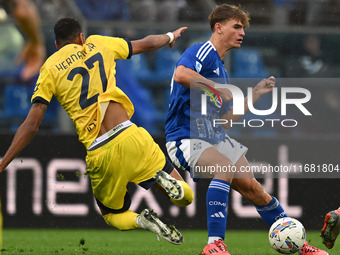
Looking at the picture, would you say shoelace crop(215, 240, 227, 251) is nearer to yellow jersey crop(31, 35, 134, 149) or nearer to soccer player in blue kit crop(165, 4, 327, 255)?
soccer player in blue kit crop(165, 4, 327, 255)

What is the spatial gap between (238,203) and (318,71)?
2.02 meters

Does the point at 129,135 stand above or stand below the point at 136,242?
above

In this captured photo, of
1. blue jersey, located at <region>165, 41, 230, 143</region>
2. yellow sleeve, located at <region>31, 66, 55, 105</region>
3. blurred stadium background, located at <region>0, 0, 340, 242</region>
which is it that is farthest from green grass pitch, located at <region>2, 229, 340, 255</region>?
yellow sleeve, located at <region>31, 66, 55, 105</region>

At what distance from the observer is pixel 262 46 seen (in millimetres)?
9781

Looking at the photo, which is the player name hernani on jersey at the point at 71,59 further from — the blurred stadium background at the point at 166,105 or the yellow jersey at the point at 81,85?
the blurred stadium background at the point at 166,105

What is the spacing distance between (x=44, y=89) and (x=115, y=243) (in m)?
2.58

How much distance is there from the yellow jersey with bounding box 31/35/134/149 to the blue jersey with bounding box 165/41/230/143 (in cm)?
56

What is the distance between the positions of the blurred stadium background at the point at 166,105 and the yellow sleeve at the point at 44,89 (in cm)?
357

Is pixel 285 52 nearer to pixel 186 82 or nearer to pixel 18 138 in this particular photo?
pixel 186 82

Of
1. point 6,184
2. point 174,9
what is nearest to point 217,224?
point 6,184

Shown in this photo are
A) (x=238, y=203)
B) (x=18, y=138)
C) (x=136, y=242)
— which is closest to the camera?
(x=18, y=138)

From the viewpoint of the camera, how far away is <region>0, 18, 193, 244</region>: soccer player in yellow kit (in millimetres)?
5754

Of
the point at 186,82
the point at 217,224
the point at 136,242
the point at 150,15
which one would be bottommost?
the point at 136,242

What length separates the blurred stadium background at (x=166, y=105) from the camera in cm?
930
